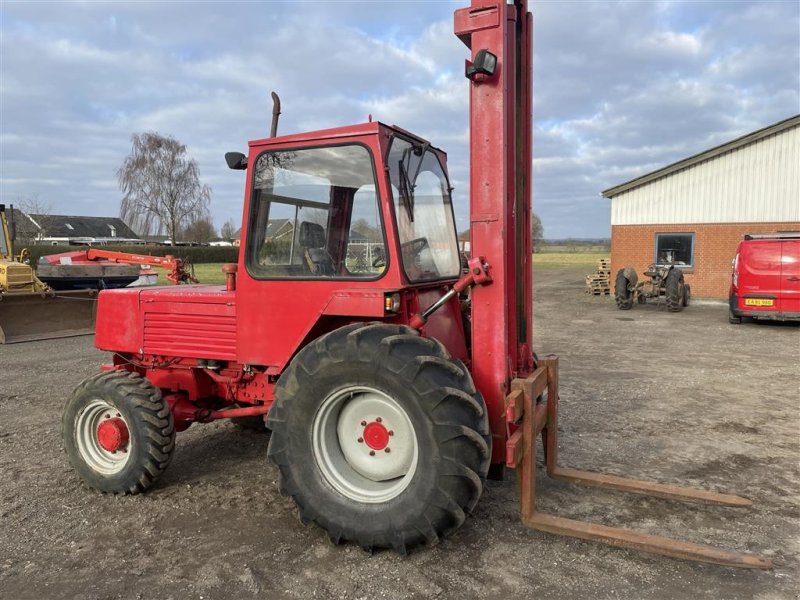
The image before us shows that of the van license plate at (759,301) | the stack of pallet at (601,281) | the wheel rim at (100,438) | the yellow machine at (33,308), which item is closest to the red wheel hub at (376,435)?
the wheel rim at (100,438)

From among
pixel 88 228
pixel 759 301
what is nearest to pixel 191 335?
pixel 759 301

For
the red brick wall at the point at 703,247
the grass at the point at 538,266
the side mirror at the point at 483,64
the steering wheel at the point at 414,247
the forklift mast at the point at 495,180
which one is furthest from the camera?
the grass at the point at 538,266

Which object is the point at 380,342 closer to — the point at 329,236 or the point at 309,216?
the point at 329,236

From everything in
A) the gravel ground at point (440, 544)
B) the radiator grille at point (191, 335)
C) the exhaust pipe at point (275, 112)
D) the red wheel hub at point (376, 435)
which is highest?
the exhaust pipe at point (275, 112)

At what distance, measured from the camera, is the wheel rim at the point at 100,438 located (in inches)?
169

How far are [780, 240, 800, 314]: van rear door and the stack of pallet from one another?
8328 mm

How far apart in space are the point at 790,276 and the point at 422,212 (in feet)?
37.9

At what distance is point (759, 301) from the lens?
42.0 feet

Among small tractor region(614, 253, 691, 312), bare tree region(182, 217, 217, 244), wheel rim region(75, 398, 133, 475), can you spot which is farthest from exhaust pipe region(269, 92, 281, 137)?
bare tree region(182, 217, 217, 244)

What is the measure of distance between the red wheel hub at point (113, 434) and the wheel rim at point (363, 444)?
174 centimetres

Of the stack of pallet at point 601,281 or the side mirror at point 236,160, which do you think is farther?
the stack of pallet at point 601,281

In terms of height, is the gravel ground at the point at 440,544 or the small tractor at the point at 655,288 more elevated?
the small tractor at the point at 655,288

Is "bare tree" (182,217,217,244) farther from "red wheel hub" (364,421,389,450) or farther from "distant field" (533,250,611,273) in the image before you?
"red wheel hub" (364,421,389,450)

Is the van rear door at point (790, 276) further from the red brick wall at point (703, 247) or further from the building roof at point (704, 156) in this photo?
the building roof at point (704, 156)
